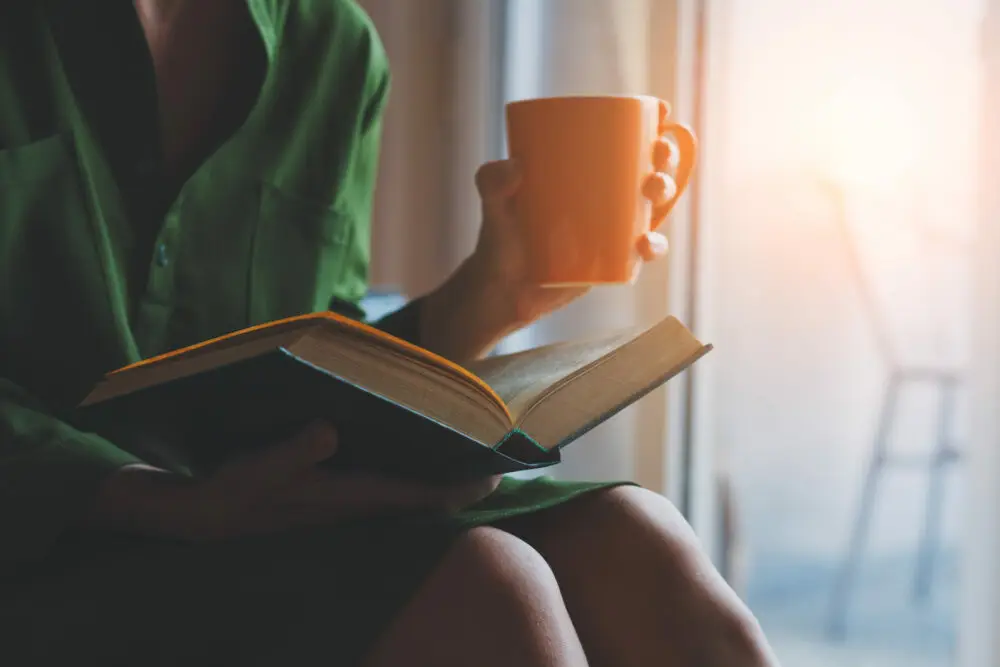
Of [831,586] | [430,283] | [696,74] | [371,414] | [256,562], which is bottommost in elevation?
[831,586]

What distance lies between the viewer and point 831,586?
1.74 metres

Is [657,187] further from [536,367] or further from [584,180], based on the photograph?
[536,367]

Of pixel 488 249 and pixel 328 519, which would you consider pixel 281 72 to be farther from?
pixel 328 519

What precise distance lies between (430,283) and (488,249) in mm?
1003

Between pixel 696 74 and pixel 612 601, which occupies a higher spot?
pixel 696 74

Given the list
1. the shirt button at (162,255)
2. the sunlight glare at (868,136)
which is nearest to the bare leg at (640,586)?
the shirt button at (162,255)

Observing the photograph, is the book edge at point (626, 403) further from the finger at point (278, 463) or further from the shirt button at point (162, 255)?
the shirt button at point (162, 255)

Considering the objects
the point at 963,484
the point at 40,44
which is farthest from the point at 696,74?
the point at 40,44

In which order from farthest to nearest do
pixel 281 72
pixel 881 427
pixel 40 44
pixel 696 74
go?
pixel 881 427, pixel 696 74, pixel 281 72, pixel 40 44

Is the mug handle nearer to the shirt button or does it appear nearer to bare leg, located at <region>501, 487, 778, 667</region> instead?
bare leg, located at <region>501, 487, 778, 667</region>

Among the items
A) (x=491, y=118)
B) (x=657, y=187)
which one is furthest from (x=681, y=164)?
(x=491, y=118)

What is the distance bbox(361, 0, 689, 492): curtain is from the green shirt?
60 cm

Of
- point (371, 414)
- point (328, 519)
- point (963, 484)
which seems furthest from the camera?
point (963, 484)

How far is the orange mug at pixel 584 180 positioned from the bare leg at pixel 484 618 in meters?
0.24
